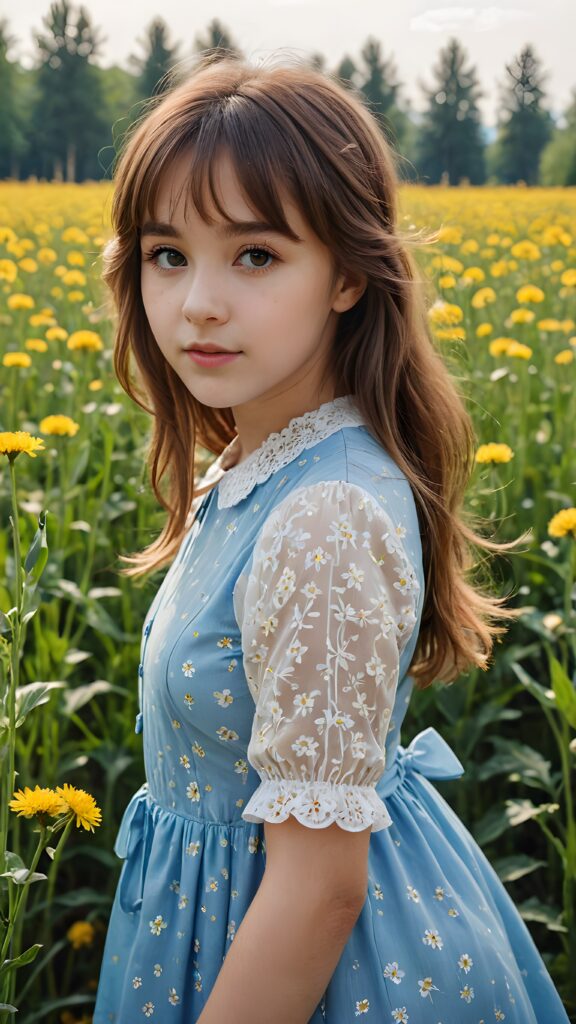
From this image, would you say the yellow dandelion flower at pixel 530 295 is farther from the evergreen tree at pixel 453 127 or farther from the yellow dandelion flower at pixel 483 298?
the evergreen tree at pixel 453 127

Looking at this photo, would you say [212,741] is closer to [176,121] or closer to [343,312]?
[343,312]

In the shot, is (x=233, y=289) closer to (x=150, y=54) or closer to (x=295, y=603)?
(x=295, y=603)

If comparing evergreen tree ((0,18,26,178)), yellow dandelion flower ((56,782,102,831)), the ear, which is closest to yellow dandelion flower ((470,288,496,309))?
the ear

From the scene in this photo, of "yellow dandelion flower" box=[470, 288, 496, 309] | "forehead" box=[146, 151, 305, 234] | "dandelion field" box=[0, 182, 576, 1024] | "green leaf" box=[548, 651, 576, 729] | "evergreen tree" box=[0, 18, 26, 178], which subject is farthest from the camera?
"evergreen tree" box=[0, 18, 26, 178]

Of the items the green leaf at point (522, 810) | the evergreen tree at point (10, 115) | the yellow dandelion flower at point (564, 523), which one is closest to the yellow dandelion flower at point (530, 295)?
the yellow dandelion flower at point (564, 523)

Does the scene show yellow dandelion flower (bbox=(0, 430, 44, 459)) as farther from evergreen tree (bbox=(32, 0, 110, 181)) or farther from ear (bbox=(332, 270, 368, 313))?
evergreen tree (bbox=(32, 0, 110, 181))

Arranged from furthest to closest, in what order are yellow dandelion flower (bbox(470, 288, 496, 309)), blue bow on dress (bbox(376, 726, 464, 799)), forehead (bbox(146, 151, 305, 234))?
yellow dandelion flower (bbox(470, 288, 496, 309)) → blue bow on dress (bbox(376, 726, 464, 799)) → forehead (bbox(146, 151, 305, 234))

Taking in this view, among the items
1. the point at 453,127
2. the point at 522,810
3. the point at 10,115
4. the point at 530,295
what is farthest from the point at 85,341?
the point at 10,115

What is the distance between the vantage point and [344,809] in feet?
2.76

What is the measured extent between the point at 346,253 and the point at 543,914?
3.59 ft

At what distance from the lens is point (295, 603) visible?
844 mm

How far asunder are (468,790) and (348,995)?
0.96 metres

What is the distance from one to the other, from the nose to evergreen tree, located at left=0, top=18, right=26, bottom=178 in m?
14.7

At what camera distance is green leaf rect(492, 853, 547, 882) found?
1.67 metres
